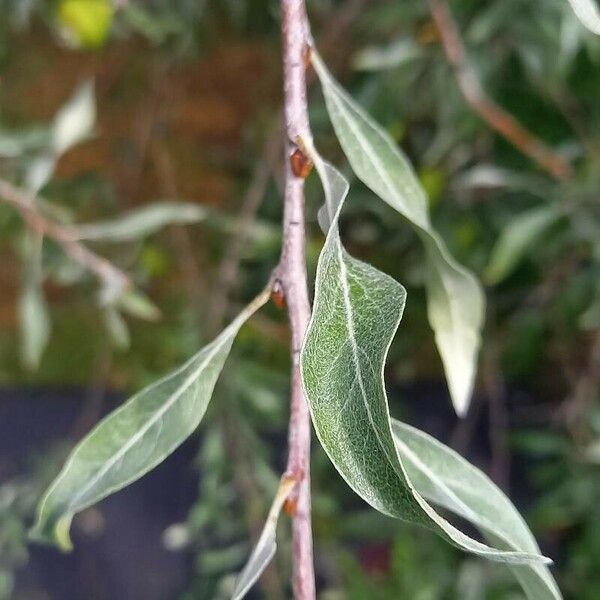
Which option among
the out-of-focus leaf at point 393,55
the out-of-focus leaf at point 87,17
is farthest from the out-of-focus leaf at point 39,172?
the out-of-focus leaf at point 393,55

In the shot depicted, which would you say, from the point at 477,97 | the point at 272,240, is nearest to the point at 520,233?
the point at 477,97

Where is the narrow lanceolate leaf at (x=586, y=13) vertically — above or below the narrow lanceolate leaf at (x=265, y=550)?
above

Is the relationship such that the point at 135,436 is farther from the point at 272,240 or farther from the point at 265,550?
the point at 272,240

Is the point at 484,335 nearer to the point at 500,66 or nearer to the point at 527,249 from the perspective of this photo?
the point at 527,249

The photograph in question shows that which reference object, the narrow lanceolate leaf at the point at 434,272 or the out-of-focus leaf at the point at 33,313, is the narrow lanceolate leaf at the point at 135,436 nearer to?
the narrow lanceolate leaf at the point at 434,272

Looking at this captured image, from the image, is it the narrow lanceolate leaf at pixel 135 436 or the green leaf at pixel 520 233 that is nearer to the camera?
the narrow lanceolate leaf at pixel 135 436

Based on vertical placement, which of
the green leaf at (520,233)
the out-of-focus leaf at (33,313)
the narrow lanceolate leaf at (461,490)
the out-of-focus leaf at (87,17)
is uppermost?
the out-of-focus leaf at (87,17)

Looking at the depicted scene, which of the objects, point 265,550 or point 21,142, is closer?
point 265,550
